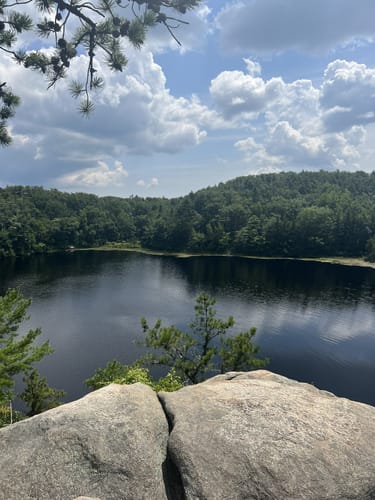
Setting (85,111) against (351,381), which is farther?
(351,381)

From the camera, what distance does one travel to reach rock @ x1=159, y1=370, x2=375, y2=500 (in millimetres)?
A: 6816

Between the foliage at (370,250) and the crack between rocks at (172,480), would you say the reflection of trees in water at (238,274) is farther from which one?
the crack between rocks at (172,480)

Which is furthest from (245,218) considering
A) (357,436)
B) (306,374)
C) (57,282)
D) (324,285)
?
(357,436)

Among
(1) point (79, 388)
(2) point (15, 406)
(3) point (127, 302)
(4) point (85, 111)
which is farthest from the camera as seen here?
(3) point (127, 302)

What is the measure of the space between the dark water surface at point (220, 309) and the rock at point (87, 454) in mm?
30396

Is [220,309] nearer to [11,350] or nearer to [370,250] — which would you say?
[11,350]

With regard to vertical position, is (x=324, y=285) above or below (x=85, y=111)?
below

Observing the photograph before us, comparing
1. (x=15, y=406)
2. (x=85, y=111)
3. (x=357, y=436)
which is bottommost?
(x=15, y=406)

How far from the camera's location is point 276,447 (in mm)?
7309

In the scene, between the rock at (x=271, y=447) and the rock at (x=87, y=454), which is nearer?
the rock at (x=87, y=454)

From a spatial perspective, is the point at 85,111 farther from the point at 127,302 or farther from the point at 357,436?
the point at 127,302

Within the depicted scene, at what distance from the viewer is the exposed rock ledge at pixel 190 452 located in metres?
6.74

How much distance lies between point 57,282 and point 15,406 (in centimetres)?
5940

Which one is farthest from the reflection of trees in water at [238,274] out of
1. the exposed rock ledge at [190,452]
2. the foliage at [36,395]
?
the exposed rock ledge at [190,452]
